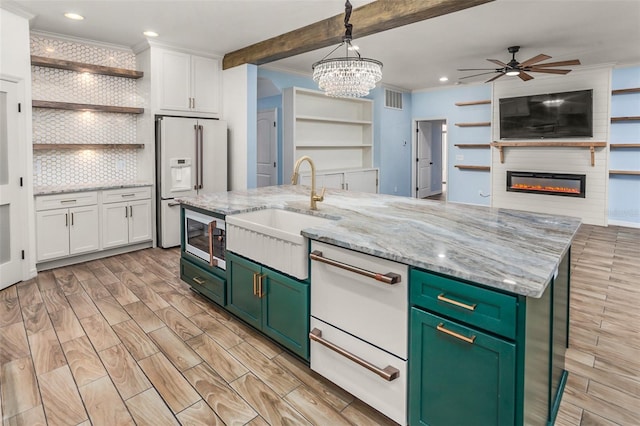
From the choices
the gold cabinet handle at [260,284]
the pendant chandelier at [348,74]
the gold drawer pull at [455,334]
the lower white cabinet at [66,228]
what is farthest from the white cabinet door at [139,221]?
the gold drawer pull at [455,334]

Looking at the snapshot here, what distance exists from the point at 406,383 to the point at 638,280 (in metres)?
3.55

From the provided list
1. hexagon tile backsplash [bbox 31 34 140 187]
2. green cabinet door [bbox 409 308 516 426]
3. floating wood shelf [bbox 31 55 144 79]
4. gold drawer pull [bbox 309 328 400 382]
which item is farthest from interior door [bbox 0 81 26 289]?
green cabinet door [bbox 409 308 516 426]

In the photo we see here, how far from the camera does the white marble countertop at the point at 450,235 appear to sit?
1464 millimetres

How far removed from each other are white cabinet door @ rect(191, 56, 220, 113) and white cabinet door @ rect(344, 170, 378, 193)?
2.78m

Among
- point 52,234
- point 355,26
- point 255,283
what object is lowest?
point 255,283

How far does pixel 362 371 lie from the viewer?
1.89 m

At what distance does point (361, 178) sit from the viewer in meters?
7.71

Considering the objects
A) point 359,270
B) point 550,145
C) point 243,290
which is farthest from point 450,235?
point 550,145

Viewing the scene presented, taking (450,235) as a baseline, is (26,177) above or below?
above

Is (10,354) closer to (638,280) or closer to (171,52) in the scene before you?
(171,52)

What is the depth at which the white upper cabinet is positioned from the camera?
5020 mm

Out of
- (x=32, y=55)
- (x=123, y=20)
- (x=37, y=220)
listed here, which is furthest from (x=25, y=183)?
(x=123, y=20)

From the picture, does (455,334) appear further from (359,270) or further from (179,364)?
(179,364)

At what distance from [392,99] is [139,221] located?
5836 millimetres
